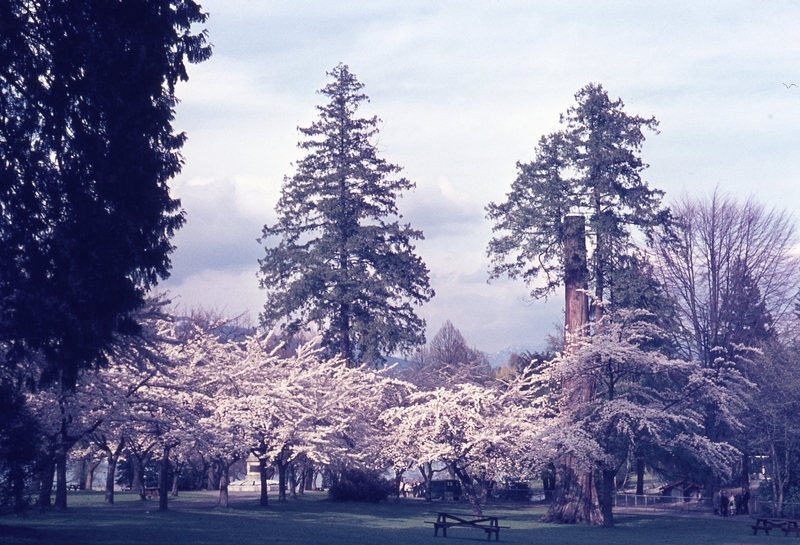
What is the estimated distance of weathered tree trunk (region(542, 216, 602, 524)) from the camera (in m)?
35.7

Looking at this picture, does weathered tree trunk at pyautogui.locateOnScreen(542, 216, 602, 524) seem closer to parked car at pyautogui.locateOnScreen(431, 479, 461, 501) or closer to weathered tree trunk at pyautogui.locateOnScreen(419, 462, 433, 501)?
weathered tree trunk at pyautogui.locateOnScreen(419, 462, 433, 501)

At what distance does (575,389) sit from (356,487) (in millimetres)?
15033

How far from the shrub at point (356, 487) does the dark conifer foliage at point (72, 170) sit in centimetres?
3202

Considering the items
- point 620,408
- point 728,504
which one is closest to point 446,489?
point 728,504

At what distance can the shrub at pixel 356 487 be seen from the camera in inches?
1768

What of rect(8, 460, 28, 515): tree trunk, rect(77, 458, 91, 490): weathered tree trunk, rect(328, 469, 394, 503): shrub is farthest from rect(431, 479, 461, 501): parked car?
rect(8, 460, 28, 515): tree trunk

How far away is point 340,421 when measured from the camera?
129ft

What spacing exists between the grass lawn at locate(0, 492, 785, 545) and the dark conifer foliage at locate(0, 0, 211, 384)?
644 centimetres

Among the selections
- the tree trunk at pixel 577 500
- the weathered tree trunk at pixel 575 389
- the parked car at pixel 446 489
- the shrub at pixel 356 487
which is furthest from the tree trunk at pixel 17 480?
the parked car at pixel 446 489

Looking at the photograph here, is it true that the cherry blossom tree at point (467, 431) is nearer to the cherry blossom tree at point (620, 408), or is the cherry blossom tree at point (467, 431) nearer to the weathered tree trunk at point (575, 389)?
the weathered tree trunk at point (575, 389)

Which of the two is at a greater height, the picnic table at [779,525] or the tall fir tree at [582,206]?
the tall fir tree at [582,206]

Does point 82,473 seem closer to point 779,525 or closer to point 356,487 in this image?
point 356,487

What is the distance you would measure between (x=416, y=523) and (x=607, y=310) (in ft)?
41.1

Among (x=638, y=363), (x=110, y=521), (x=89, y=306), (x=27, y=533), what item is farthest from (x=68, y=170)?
(x=638, y=363)
